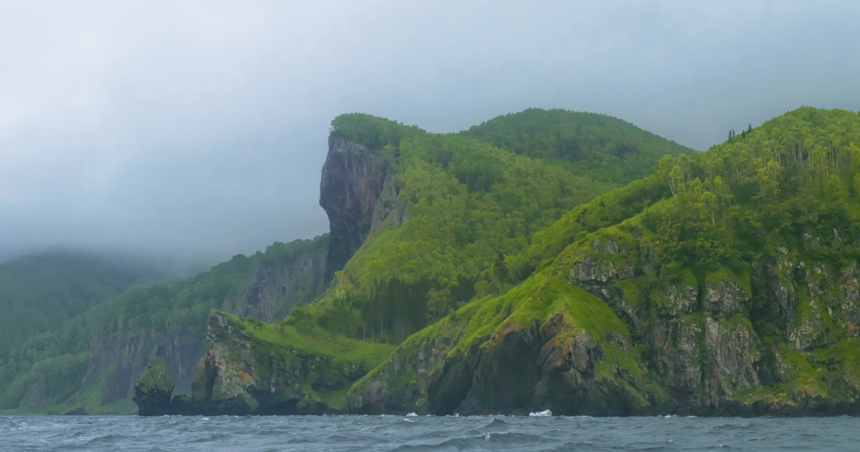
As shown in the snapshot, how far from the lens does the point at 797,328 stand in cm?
11669

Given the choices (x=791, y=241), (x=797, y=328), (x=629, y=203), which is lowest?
(x=797, y=328)

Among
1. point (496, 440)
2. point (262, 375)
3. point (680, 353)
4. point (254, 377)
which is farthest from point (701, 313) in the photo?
point (254, 377)

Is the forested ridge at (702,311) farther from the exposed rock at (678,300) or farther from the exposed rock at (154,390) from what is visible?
the exposed rock at (154,390)

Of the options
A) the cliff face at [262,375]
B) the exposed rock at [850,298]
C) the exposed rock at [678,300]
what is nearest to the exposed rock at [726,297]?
the exposed rock at [678,300]

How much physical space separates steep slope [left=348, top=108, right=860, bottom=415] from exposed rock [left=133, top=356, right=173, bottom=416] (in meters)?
77.4

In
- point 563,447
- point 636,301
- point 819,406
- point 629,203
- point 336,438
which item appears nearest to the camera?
point 563,447

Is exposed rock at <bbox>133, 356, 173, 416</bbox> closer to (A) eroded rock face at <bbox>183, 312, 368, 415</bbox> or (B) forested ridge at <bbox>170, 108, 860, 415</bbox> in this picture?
(A) eroded rock face at <bbox>183, 312, 368, 415</bbox>

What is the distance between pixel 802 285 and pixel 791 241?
7578 millimetres

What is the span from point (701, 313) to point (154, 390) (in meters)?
126

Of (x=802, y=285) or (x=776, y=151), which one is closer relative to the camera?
(x=802, y=285)

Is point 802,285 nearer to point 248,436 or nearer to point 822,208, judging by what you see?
point 822,208

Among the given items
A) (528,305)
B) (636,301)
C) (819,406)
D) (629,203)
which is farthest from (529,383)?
(629,203)

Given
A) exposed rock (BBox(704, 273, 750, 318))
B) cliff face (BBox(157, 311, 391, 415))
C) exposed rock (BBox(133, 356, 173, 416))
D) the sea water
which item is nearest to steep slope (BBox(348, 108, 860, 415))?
exposed rock (BBox(704, 273, 750, 318))

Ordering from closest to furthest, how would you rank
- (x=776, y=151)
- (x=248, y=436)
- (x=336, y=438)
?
(x=336, y=438)
(x=248, y=436)
(x=776, y=151)
